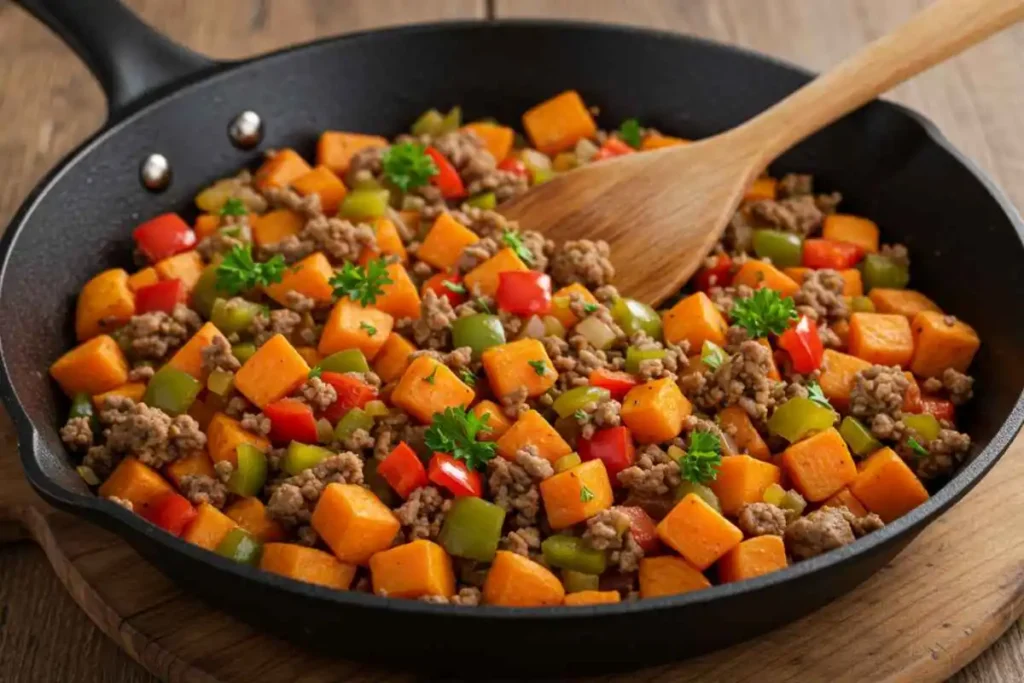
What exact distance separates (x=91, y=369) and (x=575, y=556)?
1376 millimetres

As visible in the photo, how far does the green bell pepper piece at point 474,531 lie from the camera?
111 inches

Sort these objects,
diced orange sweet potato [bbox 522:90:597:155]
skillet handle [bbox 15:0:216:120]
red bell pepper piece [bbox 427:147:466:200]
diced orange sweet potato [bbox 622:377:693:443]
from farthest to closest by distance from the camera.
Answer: diced orange sweet potato [bbox 522:90:597:155], red bell pepper piece [bbox 427:147:466:200], skillet handle [bbox 15:0:216:120], diced orange sweet potato [bbox 622:377:693:443]

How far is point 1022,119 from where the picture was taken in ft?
15.2

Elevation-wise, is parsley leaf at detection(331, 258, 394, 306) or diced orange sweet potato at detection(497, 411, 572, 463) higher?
parsley leaf at detection(331, 258, 394, 306)

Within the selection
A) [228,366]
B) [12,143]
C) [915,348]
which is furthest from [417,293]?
[12,143]

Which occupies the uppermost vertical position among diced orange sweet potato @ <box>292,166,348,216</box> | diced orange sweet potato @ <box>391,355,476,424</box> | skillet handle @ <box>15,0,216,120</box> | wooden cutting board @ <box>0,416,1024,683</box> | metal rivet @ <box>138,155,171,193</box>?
skillet handle @ <box>15,0,216,120</box>

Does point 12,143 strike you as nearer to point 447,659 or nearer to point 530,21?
point 530,21

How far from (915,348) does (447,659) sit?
Answer: 1601mm

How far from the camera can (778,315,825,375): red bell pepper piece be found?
3.29 m

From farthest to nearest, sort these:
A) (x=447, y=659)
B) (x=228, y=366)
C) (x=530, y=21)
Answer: (x=530, y=21) < (x=228, y=366) < (x=447, y=659)

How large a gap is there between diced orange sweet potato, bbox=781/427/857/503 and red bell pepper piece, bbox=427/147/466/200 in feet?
4.66

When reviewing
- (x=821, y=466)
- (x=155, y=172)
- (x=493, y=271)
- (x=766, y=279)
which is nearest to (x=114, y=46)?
(x=155, y=172)

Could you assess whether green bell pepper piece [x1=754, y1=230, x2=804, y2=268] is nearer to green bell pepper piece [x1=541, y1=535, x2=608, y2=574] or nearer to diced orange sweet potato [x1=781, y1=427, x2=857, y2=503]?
diced orange sweet potato [x1=781, y1=427, x2=857, y2=503]

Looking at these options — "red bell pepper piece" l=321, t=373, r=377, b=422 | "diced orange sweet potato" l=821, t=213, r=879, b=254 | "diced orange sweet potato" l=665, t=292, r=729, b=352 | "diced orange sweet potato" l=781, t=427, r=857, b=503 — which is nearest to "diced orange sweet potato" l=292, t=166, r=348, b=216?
"red bell pepper piece" l=321, t=373, r=377, b=422
